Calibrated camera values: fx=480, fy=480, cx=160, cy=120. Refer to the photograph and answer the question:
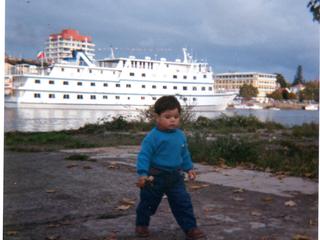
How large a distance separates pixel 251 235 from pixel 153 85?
2630cm

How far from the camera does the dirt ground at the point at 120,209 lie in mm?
2963

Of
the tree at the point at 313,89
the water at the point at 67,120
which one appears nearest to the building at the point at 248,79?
the water at the point at 67,120

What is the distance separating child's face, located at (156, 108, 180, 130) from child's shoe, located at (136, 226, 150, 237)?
0.63 meters

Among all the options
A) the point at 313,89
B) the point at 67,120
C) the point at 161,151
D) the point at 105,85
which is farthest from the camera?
the point at 105,85

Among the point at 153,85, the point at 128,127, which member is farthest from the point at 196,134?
the point at 153,85

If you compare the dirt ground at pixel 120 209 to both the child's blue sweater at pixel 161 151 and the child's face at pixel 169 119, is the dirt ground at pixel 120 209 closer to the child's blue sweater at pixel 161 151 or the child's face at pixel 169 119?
the child's blue sweater at pixel 161 151

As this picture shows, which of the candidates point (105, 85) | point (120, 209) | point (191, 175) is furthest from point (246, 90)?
point (105, 85)

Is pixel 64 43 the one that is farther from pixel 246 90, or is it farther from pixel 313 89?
pixel 246 90

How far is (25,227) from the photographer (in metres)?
3.06

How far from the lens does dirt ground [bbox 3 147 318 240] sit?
9.72ft

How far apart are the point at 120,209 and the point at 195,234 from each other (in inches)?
34.3

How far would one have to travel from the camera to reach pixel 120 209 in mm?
3566

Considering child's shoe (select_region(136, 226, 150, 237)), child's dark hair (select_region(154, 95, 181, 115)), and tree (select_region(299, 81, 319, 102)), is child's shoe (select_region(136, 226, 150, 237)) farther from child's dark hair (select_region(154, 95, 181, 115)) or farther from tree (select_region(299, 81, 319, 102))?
tree (select_region(299, 81, 319, 102))

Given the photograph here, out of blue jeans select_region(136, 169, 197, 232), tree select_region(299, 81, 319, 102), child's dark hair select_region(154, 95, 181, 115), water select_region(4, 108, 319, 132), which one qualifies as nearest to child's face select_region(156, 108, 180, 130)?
child's dark hair select_region(154, 95, 181, 115)
